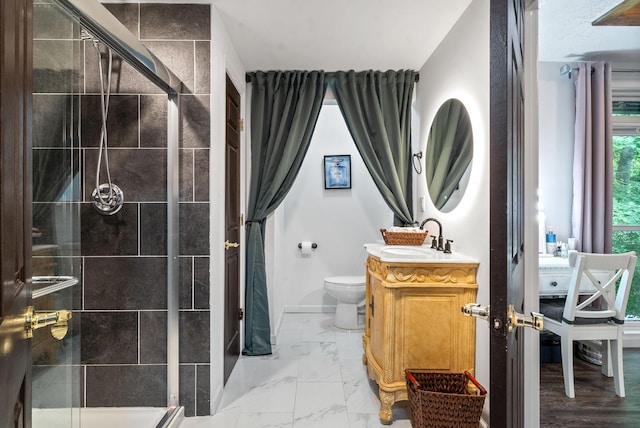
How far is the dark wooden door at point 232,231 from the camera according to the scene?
2.52 m

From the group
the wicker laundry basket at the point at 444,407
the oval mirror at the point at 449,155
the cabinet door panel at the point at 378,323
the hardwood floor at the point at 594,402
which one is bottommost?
the hardwood floor at the point at 594,402

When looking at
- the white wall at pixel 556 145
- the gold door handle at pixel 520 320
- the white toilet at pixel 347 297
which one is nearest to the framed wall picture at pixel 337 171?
the white toilet at pixel 347 297

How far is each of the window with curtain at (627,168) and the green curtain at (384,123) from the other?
1.57m

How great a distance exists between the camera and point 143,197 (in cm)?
200

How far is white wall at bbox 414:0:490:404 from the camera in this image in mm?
1881

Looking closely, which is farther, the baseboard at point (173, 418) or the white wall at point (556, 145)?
the white wall at point (556, 145)

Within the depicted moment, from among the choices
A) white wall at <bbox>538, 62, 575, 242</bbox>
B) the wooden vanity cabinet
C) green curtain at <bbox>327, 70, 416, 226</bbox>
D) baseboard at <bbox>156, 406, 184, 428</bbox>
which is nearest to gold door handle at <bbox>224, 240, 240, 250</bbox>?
baseboard at <bbox>156, 406, 184, 428</bbox>

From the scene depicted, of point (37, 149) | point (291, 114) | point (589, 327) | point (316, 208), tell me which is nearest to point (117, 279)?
point (37, 149)

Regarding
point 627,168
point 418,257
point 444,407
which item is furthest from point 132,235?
point 627,168

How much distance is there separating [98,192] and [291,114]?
161 centimetres

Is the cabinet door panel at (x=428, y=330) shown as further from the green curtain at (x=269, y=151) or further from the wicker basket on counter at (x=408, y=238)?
the green curtain at (x=269, y=151)

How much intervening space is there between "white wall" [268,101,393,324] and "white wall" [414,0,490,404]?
5.36 feet

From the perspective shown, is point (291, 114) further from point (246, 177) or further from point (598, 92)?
point (598, 92)

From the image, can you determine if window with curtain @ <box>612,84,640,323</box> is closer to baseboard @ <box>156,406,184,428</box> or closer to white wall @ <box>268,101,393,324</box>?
baseboard @ <box>156,406,184,428</box>
